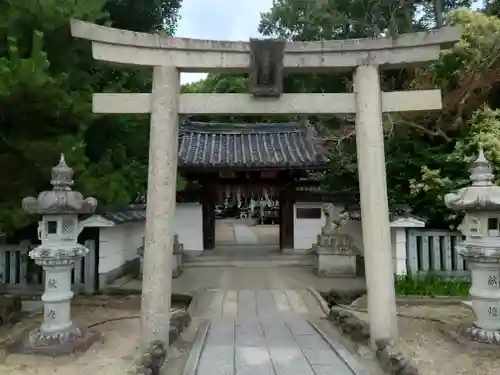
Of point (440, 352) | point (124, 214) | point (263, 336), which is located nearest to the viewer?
point (440, 352)

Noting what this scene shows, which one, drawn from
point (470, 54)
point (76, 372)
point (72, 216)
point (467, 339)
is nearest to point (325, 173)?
point (470, 54)

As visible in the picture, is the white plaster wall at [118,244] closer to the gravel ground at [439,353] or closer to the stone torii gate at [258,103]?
the stone torii gate at [258,103]

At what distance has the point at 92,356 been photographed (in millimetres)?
5633

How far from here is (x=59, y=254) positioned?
5.84m

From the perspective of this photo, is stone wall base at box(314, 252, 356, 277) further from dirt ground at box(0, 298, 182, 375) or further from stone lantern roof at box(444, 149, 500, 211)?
dirt ground at box(0, 298, 182, 375)

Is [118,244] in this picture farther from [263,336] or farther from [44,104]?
[263,336]

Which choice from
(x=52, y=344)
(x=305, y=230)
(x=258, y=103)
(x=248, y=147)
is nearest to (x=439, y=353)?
(x=258, y=103)

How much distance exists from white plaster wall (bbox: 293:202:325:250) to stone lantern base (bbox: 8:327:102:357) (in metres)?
10.1

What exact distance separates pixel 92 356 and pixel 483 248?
5.56 meters

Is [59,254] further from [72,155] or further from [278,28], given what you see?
[278,28]

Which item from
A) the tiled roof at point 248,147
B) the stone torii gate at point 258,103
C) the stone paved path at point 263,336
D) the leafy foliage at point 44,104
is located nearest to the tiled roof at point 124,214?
the tiled roof at point 248,147

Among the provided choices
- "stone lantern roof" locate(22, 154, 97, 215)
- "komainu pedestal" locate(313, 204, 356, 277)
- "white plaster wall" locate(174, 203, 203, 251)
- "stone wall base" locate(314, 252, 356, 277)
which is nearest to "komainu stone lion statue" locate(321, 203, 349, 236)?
"komainu pedestal" locate(313, 204, 356, 277)

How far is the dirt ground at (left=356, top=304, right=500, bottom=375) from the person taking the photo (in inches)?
205

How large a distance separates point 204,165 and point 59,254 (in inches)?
349
